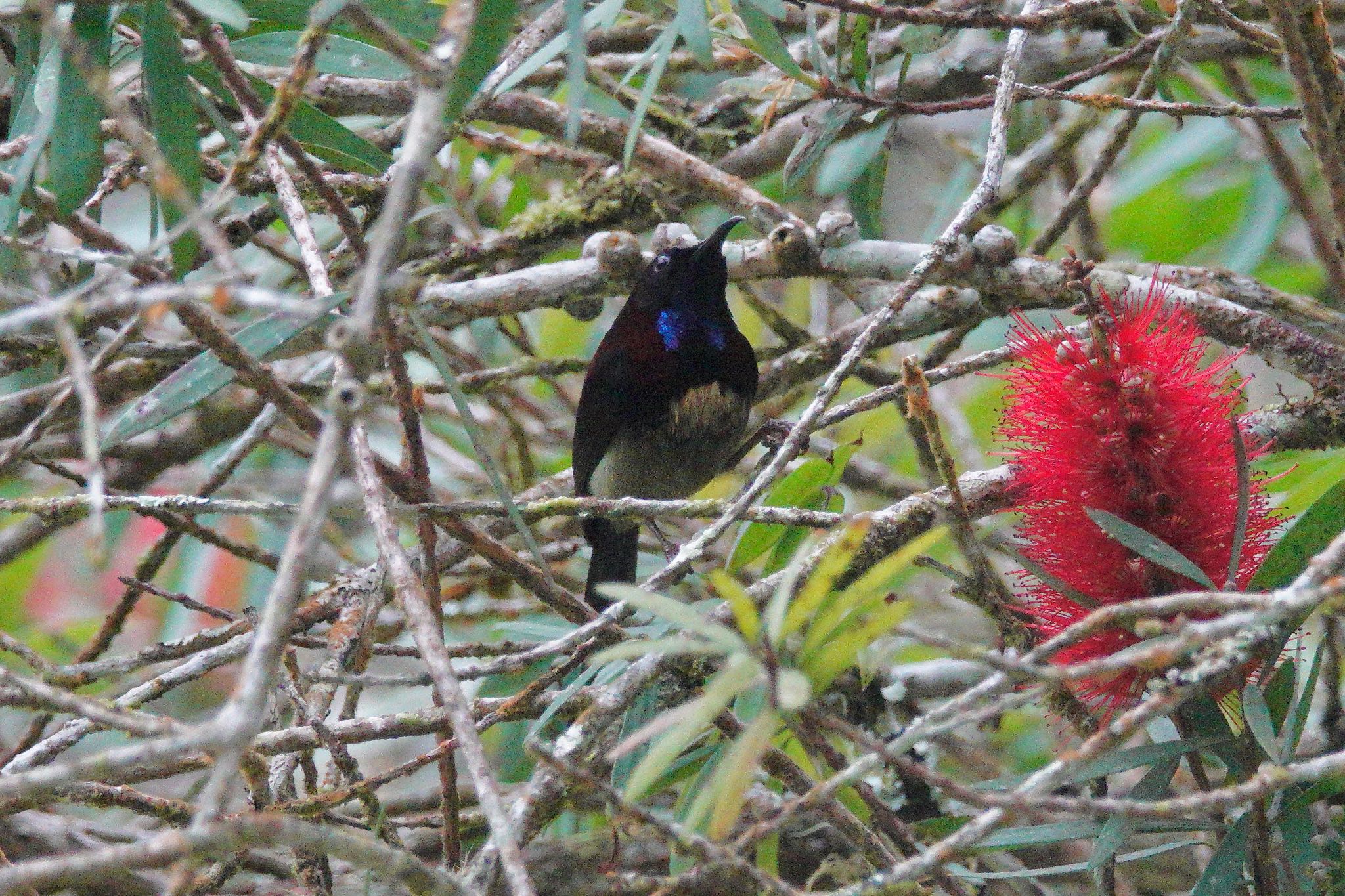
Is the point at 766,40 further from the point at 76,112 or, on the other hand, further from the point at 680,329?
the point at 680,329

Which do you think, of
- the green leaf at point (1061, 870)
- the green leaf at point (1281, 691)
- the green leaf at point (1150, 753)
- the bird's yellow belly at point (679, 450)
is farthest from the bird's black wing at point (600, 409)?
the green leaf at point (1281, 691)

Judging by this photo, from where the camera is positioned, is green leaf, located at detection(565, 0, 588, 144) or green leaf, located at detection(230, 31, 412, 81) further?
green leaf, located at detection(230, 31, 412, 81)

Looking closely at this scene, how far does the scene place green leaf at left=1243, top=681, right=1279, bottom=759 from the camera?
72.8 inches

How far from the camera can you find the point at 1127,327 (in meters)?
2.09

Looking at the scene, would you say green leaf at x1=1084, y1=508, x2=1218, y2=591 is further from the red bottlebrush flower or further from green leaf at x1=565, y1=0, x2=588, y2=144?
green leaf at x1=565, y1=0, x2=588, y2=144

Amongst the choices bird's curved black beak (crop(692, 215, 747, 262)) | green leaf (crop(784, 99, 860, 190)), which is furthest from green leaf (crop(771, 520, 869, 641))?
bird's curved black beak (crop(692, 215, 747, 262))

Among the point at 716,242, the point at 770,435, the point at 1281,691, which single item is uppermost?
the point at 716,242

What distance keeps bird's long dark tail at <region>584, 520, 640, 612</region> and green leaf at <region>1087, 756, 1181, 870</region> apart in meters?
2.09

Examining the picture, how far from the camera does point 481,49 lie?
1.65 metres

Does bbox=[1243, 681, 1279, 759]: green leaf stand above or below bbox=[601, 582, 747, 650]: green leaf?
below

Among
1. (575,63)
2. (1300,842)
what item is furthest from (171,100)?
(1300,842)

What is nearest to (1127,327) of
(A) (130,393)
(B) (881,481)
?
(B) (881,481)

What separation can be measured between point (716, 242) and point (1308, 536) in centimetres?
202

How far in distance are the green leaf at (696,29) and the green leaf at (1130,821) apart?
53.0 inches
